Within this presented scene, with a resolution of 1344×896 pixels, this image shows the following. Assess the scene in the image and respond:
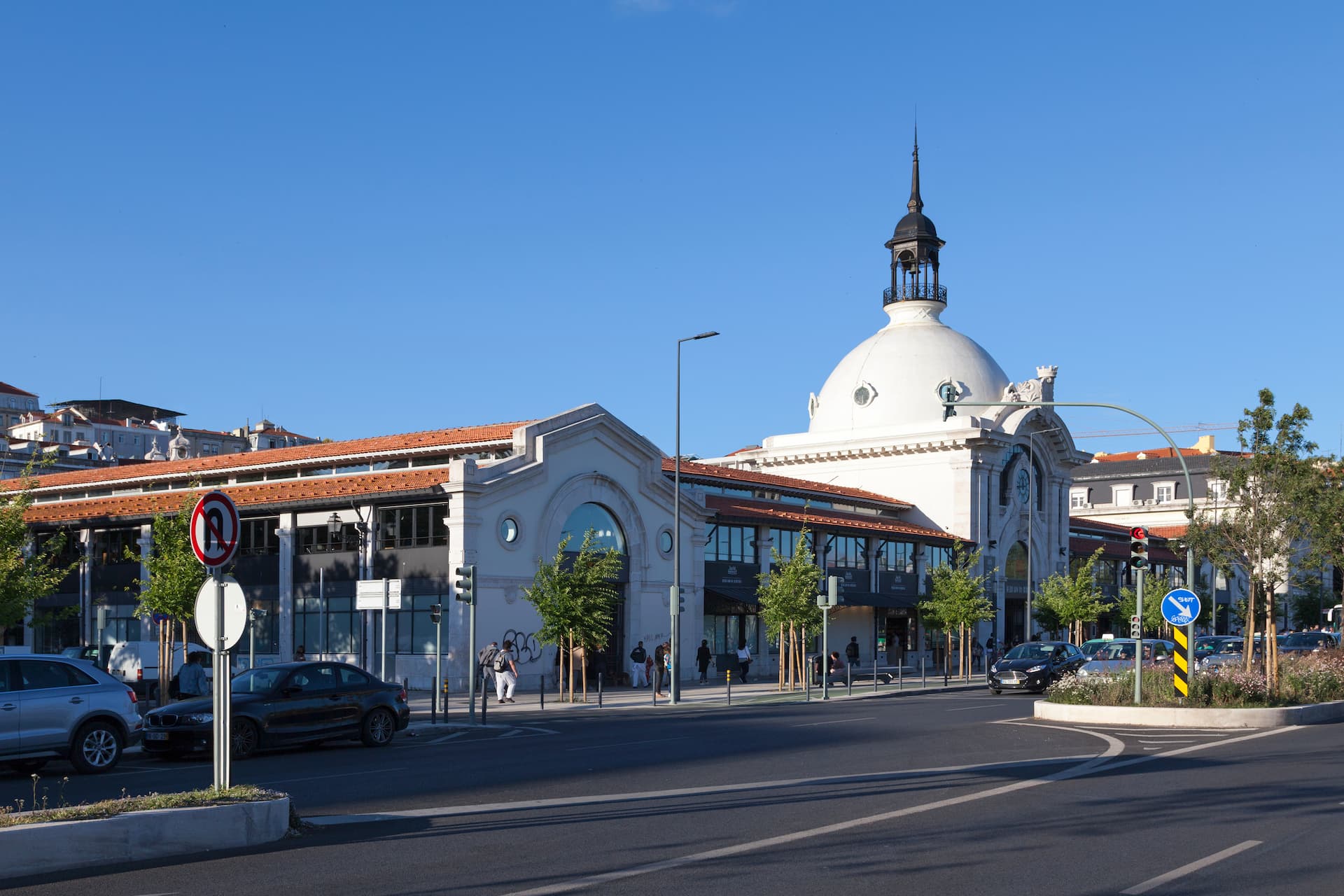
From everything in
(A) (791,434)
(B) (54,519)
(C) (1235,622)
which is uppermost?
(A) (791,434)

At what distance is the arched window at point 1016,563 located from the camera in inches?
2660

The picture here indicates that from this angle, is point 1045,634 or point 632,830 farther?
point 1045,634

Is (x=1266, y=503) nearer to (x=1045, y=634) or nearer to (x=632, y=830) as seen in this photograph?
(x=632, y=830)

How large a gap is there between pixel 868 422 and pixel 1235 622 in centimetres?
3357

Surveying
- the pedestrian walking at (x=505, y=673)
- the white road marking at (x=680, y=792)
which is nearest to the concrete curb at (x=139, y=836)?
the white road marking at (x=680, y=792)

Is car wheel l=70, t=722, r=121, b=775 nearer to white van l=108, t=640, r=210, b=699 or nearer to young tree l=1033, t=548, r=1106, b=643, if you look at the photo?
white van l=108, t=640, r=210, b=699

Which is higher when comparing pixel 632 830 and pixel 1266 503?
pixel 1266 503

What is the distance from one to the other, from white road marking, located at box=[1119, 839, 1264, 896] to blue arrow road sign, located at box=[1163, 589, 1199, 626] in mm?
13670

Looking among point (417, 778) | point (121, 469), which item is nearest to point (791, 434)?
point (121, 469)

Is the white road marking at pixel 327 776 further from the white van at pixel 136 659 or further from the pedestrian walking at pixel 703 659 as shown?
the pedestrian walking at pixel 703 659

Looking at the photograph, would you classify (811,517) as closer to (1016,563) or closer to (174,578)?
(1016,563)

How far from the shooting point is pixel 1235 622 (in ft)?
285

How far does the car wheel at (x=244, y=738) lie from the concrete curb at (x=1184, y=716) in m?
13.9

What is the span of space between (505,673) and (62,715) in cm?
1819
